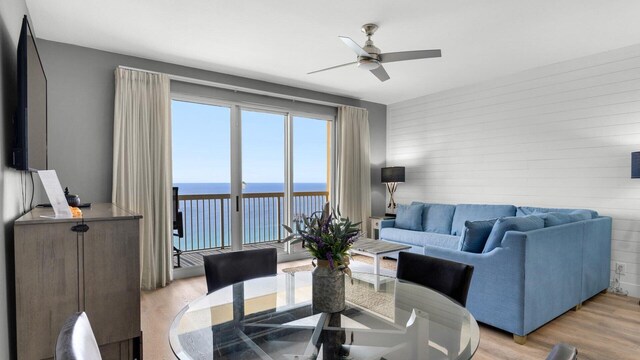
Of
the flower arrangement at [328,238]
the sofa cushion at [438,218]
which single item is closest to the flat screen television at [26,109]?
the flower arrangement at [328,238]

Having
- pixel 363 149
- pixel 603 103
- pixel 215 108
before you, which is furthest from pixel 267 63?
pixel 603 103

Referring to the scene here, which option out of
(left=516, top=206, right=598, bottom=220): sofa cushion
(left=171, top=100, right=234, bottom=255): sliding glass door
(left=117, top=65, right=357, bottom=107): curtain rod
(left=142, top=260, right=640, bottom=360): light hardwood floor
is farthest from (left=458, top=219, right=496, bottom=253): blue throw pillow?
(left=117, top=65, right=357, bottom=107): curtain rod

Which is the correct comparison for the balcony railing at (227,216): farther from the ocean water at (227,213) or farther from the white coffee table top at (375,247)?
the white coffee table top at (375,247)

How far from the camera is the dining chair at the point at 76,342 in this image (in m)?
0.78

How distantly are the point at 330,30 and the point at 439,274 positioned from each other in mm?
2443

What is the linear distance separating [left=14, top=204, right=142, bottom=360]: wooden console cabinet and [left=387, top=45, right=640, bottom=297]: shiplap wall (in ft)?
15.0

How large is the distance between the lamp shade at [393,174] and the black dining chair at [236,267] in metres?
3.75

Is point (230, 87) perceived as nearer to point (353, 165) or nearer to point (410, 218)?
point (353, 165)

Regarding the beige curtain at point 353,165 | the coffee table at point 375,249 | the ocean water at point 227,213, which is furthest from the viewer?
the beige curtain at point 353,165

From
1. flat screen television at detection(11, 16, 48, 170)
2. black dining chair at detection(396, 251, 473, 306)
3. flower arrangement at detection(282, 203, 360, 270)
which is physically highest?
flat screen television at detection(11, 16, 48, 170)

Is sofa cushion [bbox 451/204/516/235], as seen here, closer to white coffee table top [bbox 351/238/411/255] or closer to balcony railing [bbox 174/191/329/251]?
white coffee table top [bbox 351/238/411/255]

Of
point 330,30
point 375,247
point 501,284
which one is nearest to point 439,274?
point 501,284

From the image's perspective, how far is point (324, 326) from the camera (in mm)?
1457

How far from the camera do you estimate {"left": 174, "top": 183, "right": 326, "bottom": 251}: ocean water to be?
5.04m
